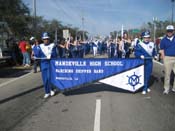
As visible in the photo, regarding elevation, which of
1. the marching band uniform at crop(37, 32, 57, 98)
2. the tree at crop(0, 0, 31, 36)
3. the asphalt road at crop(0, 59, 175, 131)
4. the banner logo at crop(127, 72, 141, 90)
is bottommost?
the asphalt road at crop(0, 59, 175, 131)

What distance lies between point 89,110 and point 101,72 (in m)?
2.16

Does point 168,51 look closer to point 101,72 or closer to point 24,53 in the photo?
point 101,72

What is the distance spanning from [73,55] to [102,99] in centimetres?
1672

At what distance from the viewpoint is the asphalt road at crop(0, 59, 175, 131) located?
7.47m

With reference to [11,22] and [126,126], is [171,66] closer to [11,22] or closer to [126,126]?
[126,126]

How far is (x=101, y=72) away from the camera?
10.9 meters

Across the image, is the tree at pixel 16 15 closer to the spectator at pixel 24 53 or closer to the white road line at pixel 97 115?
the spectator at pixel 24 53

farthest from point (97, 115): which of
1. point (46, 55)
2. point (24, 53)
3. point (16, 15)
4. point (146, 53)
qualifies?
point (16, 15)

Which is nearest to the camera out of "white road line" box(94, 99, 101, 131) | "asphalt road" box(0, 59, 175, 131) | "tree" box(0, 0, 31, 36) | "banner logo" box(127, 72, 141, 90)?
"white road line" box(94, 99, 101, 131)

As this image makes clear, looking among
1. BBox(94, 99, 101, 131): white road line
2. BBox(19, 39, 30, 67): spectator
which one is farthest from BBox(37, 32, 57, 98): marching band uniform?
BBox(19, 39, 30, 67): spectator

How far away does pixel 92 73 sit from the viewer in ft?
35.9

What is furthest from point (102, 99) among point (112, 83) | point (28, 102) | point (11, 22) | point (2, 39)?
point (11, 22)

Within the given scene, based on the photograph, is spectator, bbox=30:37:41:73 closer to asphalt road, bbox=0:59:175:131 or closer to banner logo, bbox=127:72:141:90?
asphalt road, bbox=0:59:175:131

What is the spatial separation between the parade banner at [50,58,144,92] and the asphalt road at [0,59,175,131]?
37cm
